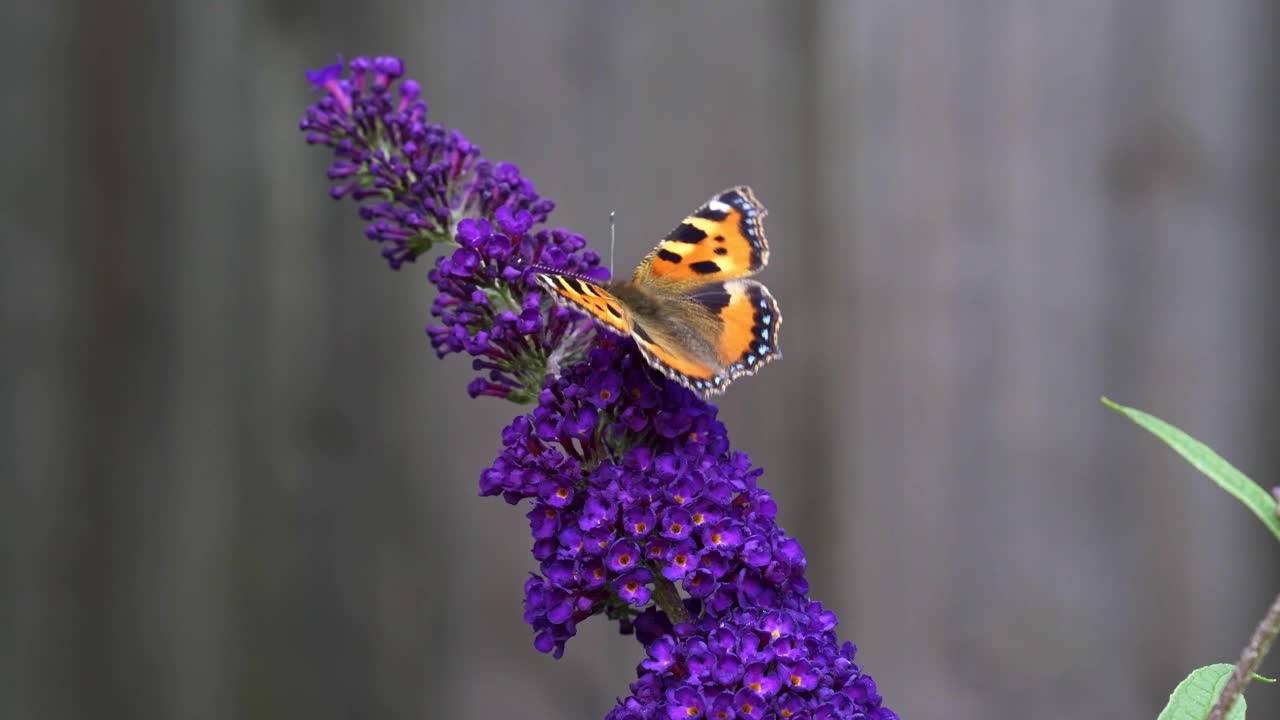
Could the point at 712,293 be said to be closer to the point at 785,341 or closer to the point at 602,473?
the point at 602,473

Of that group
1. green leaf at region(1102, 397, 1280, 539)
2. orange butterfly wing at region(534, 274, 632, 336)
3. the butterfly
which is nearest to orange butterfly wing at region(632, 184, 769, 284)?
the butterfly

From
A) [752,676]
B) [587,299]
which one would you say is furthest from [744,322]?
[752,676]

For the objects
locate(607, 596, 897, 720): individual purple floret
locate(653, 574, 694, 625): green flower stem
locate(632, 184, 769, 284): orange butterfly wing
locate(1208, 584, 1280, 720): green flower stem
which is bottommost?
locate(607, 596, 897, 720): individual purple floret

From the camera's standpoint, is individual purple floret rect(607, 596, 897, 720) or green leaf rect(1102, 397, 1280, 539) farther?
individual purple floret rect(607, 596, 897, 720)

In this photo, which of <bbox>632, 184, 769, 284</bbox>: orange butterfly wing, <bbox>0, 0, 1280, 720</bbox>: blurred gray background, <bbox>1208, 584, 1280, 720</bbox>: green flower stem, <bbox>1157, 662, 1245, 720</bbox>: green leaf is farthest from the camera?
<bbox>0, 0, 1280, 720</bbox>: blurred gray background

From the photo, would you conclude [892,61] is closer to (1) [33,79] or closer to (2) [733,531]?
(2) [733,531]

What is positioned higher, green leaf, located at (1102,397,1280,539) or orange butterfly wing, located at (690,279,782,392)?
orange butterfly wing, located at (690,279,782,392)

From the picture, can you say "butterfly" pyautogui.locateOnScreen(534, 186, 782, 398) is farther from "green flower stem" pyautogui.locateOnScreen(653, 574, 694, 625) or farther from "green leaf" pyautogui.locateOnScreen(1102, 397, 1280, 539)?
"green leaf" pyautogui.locateOnScreen(1102, 397, 1280, 539)

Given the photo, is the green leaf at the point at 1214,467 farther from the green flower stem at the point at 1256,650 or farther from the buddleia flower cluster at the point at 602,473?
the buddleia flower cluster at the point at 602,473
